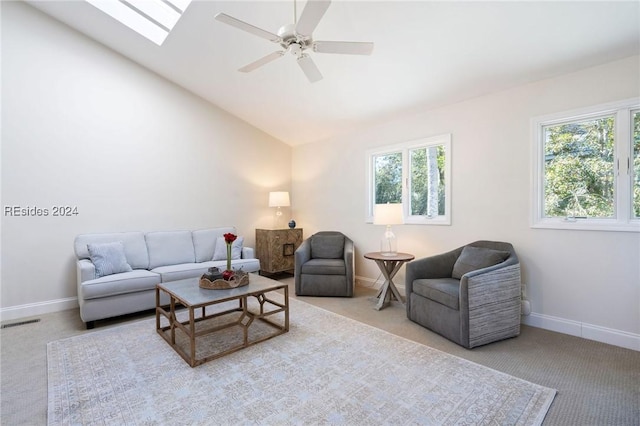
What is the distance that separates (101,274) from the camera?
10.9 feet

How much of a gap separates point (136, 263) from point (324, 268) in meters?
2.38

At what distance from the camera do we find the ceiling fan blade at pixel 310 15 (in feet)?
5.88

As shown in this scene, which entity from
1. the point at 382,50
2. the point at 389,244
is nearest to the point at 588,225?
the point at 389,244

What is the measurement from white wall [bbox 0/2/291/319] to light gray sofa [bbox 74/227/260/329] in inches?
11.5

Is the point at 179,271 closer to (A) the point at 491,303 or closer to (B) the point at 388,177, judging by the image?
(B) the point at 388,177

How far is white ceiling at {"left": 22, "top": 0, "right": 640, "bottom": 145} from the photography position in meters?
2.43

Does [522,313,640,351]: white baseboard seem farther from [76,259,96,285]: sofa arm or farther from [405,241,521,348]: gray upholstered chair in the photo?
[76,259,96,285]: sofa arm

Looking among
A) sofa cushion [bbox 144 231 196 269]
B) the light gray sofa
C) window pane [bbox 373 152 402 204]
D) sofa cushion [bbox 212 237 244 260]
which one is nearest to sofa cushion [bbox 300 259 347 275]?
the light gray sofa

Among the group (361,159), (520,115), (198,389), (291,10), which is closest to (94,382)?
(198,389)

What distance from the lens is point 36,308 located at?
138 inches

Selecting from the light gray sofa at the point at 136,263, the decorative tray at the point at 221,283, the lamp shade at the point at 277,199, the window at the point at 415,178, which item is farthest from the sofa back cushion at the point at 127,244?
the window at the point at 415,178

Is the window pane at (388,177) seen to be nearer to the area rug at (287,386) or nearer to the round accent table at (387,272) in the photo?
the round accent table at (387,272)

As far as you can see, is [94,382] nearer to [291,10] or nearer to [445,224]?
[291,10]

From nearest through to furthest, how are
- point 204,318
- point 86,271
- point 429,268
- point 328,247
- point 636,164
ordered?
point 636,164 < point 204,318 < point 86,271 < point 429,268 < point 328,247
